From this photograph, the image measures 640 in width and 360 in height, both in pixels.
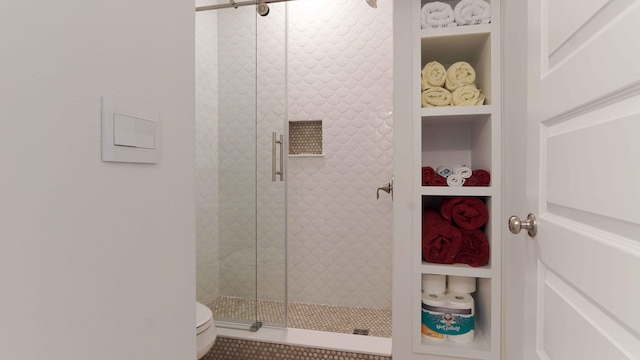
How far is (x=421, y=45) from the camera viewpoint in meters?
1.51

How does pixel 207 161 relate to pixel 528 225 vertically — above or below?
above

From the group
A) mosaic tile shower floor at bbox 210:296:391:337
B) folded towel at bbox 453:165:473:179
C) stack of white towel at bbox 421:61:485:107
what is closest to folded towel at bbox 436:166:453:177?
folded towel at bbox 453:165:473:179

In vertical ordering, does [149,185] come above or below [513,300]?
above

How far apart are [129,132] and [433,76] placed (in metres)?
1.23

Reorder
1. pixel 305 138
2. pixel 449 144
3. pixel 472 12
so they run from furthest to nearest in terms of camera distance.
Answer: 1. pixel 305 138
2. pixel 449 144
3. pixel 472 12

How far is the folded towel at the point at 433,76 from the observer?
1454 mm

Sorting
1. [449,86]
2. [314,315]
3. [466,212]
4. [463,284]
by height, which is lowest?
[314,315]

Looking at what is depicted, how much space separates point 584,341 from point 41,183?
953 millimetres

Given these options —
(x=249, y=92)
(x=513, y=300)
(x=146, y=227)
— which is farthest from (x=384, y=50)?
(x=146, y=227)

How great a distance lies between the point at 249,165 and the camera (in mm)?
2125

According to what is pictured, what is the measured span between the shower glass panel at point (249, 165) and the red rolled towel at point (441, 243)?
0.97 metres

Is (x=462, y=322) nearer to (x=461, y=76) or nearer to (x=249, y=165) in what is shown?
(x=461, y=76)

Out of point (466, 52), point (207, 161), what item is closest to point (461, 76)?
point (466, 52)

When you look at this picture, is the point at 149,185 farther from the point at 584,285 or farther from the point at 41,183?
the point at 584,285
